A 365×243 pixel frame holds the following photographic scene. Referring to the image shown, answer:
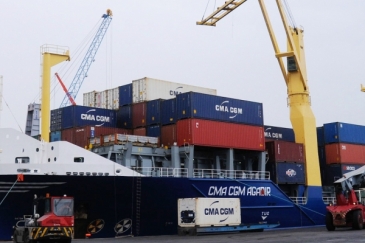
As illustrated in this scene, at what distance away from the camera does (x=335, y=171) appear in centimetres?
3538

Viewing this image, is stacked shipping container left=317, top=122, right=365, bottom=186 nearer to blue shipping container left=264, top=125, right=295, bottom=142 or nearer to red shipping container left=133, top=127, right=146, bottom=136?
blue shipping container left=264, top=125, right=295, bottom=142

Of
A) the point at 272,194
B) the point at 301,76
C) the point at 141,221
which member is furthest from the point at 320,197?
the point at 141,221

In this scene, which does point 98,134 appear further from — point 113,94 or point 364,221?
point 364,221

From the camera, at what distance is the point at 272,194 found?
97.5 ft

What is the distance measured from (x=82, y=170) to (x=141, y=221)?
12.7 ft

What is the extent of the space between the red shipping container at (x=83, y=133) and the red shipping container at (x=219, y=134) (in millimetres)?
4305

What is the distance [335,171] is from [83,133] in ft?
60.4

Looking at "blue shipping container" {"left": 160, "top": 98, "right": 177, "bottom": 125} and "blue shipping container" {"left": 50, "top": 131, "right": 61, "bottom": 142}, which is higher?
"blue shipping container" {"left": 160, "top": 98, "right": 177, "bottom": 125}

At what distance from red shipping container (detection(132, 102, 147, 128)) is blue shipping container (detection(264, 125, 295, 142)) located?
31.3 ft

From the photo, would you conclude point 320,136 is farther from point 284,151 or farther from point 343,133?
point 284,151

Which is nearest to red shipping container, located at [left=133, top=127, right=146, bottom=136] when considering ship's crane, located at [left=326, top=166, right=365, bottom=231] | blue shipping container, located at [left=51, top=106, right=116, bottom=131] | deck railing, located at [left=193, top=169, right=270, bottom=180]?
blue shipping container, located at [left=51, top=106, right=116, bottom=131]

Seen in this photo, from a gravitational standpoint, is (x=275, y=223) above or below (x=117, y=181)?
below

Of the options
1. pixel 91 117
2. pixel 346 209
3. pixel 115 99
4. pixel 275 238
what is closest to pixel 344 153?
pixel 346 209

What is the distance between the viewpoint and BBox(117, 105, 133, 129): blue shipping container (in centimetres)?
3012
